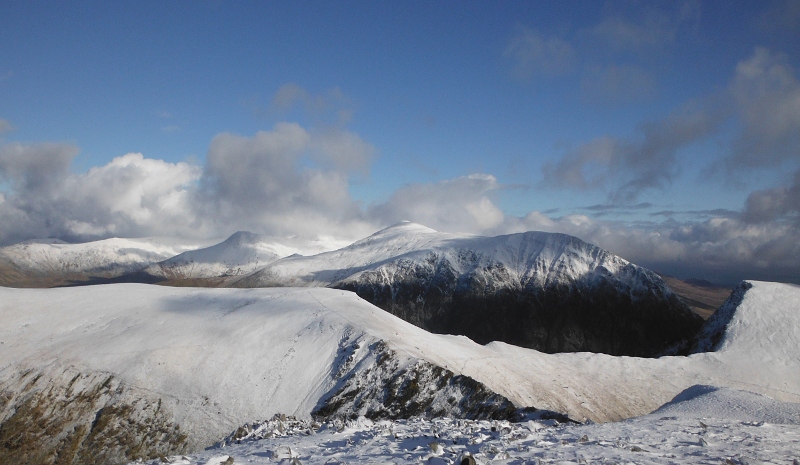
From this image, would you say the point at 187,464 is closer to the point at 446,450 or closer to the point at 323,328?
the point at 446,450

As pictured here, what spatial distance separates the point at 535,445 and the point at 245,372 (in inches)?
1788

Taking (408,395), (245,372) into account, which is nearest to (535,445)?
(408,395)

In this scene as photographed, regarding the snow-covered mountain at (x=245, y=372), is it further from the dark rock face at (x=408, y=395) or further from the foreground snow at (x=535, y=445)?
the foreground snow at (x=535, y=445)

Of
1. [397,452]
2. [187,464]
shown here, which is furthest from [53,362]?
[397,452]

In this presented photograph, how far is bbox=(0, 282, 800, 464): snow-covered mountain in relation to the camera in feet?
152

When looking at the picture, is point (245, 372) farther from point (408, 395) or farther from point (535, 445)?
point (535, 445)

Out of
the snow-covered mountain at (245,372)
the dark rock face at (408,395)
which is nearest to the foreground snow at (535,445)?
the dark rock face at (408,395)

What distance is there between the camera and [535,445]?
639 inches

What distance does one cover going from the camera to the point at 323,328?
60.8 meters

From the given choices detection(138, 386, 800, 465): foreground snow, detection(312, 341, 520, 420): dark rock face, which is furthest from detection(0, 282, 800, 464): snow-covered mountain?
detection(138, 386, 800, 465): foreground snow

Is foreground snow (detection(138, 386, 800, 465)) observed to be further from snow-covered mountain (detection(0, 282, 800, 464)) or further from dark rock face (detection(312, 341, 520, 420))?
snow-covered mountain (detection(0, 282, 800, 464))

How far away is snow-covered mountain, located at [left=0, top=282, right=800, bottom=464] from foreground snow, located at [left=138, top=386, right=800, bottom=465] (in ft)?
71.5

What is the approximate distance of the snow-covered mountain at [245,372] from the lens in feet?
152

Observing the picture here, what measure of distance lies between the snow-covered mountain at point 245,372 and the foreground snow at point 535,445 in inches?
858
